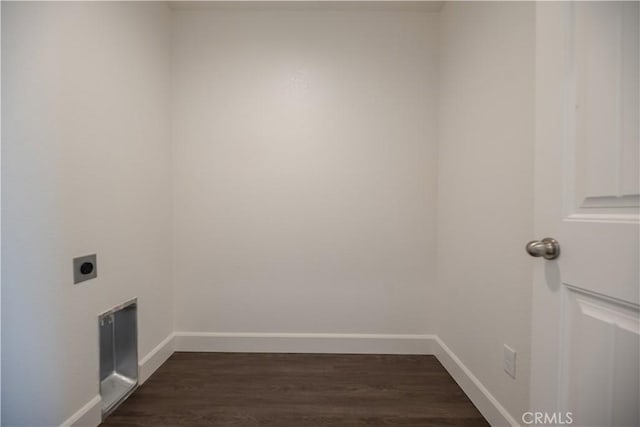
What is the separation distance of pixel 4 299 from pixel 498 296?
2102 millimetres

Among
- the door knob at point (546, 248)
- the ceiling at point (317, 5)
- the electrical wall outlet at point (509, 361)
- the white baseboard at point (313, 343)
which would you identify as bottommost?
the white baseboard at point (313, 343)

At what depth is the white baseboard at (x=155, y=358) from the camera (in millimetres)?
1642

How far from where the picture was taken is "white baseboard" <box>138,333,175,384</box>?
1642 mm

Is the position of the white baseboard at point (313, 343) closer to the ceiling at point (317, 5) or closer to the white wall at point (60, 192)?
the white wall at point (60, 192)

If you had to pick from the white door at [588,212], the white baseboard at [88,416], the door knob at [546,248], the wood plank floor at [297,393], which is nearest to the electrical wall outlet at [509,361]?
the wood plank floor at [297,393]

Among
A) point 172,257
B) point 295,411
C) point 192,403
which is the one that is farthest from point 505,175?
point 172,257

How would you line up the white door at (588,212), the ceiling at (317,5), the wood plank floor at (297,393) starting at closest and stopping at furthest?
the white door at (588,212)
the wood plank floor at (297,393)
the ceiling at (317,5)

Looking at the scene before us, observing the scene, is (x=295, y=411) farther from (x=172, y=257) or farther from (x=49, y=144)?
(x=49, y=144)

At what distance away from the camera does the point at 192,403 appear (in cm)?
148

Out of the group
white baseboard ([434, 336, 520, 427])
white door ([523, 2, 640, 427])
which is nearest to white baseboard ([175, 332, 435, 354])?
white baseboard ([434, 336, 520, 427])

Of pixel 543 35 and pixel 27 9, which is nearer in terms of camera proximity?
pixel 543 35

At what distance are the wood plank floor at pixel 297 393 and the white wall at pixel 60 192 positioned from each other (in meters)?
0.41

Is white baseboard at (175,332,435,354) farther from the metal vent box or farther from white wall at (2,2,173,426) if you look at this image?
white wall at (2,2,173,426)

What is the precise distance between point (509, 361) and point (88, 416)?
1.91 m
